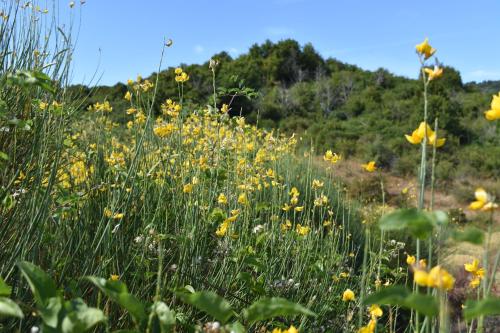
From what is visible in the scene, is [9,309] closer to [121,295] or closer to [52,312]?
[52,312]

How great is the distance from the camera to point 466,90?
15805 millimetres

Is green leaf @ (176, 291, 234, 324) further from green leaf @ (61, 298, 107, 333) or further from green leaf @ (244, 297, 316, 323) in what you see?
green leaf @ (61, 298, 107, 333)

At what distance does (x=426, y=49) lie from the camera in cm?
95

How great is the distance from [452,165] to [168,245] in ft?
31.9

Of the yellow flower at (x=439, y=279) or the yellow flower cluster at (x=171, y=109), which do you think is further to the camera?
the yellow flower cluster at (x=171, y=109)

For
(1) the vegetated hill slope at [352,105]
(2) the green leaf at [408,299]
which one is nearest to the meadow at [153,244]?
(2) the green leaf at [408,299]

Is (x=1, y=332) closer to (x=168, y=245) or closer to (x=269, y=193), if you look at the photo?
(x=168, y=245)

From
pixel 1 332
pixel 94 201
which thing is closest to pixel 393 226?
pixel 1 332

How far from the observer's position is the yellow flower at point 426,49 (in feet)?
3.08

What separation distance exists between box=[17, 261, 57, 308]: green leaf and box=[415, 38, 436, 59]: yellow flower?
770 millimetres

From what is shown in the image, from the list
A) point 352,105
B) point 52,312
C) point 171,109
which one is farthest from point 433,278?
point 352,105

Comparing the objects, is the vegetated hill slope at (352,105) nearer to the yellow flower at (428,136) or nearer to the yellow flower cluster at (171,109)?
the yellow flower cluster at (171,109)

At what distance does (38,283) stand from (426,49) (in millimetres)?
794

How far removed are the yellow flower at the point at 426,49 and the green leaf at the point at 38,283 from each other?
0.77 metres
